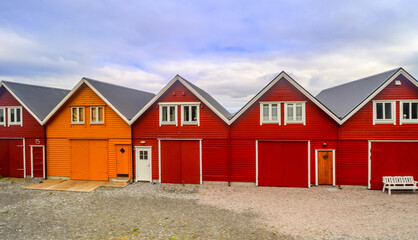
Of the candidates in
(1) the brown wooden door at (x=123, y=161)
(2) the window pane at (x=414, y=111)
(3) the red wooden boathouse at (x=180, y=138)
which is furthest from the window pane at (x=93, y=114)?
(2) the window pane at (x=414, y=111)

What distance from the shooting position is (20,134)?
18250mm

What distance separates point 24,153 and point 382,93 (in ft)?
88.3

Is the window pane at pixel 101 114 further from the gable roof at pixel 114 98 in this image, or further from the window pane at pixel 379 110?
the window pane at pixel 379 110

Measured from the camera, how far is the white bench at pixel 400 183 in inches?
542

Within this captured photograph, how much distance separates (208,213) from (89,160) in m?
11.3

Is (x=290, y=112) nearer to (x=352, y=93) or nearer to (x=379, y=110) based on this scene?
(x=379, y=110)

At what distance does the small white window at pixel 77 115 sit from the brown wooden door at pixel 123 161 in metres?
4.12

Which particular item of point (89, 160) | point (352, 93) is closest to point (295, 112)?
point (352, 93)

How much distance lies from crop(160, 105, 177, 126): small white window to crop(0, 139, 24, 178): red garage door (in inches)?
478

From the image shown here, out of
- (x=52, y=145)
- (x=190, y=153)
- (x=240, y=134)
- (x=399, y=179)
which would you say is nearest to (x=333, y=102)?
(x=399, y=179)

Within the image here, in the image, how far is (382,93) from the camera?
14.7 metres

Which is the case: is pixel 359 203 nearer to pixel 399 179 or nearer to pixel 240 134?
pixel 399 179

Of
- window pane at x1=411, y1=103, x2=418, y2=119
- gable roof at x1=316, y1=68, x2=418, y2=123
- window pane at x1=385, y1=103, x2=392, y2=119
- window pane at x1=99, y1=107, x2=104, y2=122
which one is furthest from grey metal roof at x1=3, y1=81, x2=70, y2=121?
window pane at x1=411, y1=103, x2=418, y2=119

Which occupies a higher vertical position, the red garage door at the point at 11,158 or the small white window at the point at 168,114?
the small white window at the point at 168,114
